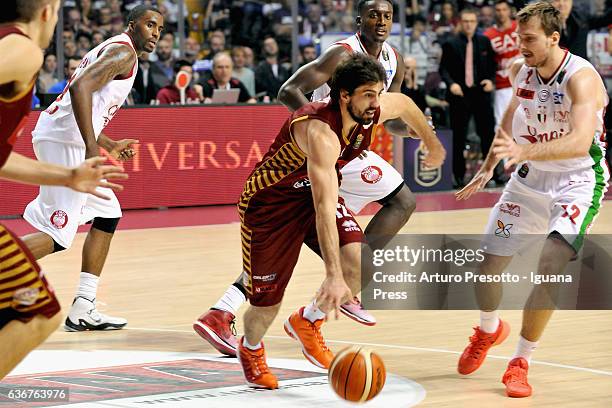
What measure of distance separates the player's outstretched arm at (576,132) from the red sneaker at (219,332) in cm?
190

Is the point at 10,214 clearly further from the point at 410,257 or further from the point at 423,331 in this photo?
the point at 423,331

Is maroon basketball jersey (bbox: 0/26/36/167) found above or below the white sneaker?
above

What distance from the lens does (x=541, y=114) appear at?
6805mm

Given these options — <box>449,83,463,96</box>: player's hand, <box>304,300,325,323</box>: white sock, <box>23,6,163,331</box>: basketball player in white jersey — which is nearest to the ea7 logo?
<box>304,300,325,323</box>: white sock

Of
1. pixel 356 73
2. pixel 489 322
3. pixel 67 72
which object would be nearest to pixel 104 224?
pixel 489 322

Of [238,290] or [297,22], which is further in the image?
[297,22]

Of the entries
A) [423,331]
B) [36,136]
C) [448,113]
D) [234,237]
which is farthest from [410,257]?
[448,113]

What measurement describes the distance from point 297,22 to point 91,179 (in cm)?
1253

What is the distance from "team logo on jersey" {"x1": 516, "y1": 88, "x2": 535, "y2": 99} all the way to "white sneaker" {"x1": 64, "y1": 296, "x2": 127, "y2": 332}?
9.51 ft

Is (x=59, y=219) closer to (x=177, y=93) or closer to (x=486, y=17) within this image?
(x=177, y=93)

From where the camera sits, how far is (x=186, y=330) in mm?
8164

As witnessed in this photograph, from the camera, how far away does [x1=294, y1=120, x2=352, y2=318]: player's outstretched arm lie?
18.5 feet

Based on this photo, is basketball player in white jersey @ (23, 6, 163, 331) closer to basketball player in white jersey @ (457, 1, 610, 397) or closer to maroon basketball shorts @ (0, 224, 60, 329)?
basketball player in white jersey @ (457, 1, 610, 397)

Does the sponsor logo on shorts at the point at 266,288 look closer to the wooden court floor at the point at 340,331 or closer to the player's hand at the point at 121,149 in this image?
the wooden court floor at the point at 340,331
